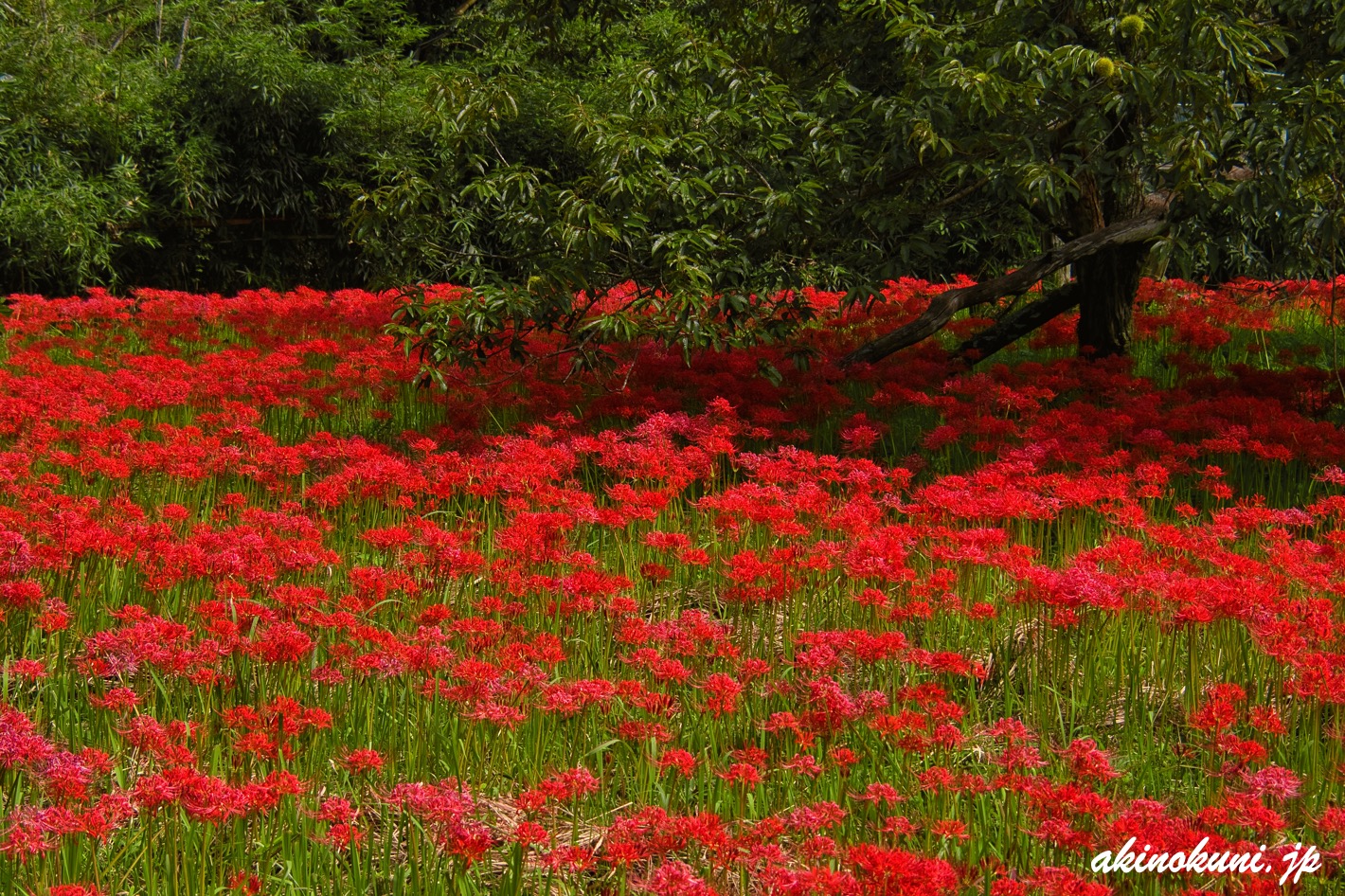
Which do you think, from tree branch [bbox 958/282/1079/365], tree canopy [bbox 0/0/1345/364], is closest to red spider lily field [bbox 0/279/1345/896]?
tree canopy [bbox 0/0/1345/364]

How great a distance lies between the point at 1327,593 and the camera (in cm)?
390

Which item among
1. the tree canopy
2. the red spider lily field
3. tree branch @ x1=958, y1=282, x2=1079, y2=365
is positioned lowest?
the red spider lily field

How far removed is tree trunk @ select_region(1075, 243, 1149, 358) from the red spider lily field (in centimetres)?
177

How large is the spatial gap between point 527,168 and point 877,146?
70.3 inches

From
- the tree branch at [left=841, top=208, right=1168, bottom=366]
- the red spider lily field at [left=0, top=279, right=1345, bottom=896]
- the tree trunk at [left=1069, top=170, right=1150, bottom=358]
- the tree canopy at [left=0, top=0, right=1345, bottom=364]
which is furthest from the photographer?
the tree trunk at [left=1069, top=170, right=1150, bottom=358]

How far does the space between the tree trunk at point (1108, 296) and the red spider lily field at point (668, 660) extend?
1771 mm

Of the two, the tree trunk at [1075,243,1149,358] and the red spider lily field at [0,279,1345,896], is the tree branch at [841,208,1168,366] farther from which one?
the red spider lily field at [0,279,1345,896]

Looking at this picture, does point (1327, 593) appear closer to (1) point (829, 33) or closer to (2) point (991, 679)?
(2) point (991, 679)

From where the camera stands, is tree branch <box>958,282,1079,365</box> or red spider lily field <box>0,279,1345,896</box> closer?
red spider lily field <box>0,279,1345,896</box>

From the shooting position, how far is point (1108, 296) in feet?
25.3

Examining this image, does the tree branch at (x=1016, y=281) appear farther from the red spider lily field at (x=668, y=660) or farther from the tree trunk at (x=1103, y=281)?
the red spider lily field at (x=668, y=660)

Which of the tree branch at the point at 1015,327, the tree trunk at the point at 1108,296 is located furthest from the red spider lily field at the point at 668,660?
the tree trunk at the point at 1108,296

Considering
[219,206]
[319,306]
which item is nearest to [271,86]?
[219,206]

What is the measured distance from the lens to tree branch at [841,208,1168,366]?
671 centimetres
